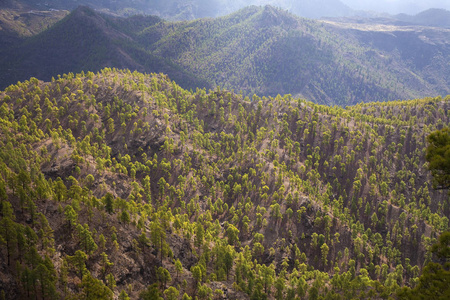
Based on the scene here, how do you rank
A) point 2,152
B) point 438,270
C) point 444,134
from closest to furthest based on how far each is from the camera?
point 438,270 < point 444,134 < point 2,152

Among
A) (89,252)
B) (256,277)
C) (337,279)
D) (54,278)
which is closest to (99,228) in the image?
(89,252)

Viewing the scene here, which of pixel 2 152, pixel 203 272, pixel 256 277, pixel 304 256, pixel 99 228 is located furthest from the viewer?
pixel 304 256

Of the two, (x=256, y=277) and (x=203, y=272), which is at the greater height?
(x=203, y=272)

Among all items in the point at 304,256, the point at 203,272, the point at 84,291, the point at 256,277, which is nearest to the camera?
the point at 84,291

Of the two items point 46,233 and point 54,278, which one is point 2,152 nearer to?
point 46,233

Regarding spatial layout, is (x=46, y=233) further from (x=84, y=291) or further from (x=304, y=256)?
(x=304, y=256)

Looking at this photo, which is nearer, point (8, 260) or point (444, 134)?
point (444, 134)

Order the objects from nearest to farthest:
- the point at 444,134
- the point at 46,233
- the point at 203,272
A: the point at 444,134
the point at 46,233
the point at 203,272

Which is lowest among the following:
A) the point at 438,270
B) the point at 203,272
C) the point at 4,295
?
the point at 203,272

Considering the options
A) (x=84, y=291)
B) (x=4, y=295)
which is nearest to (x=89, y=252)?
(x=84, y=291)
